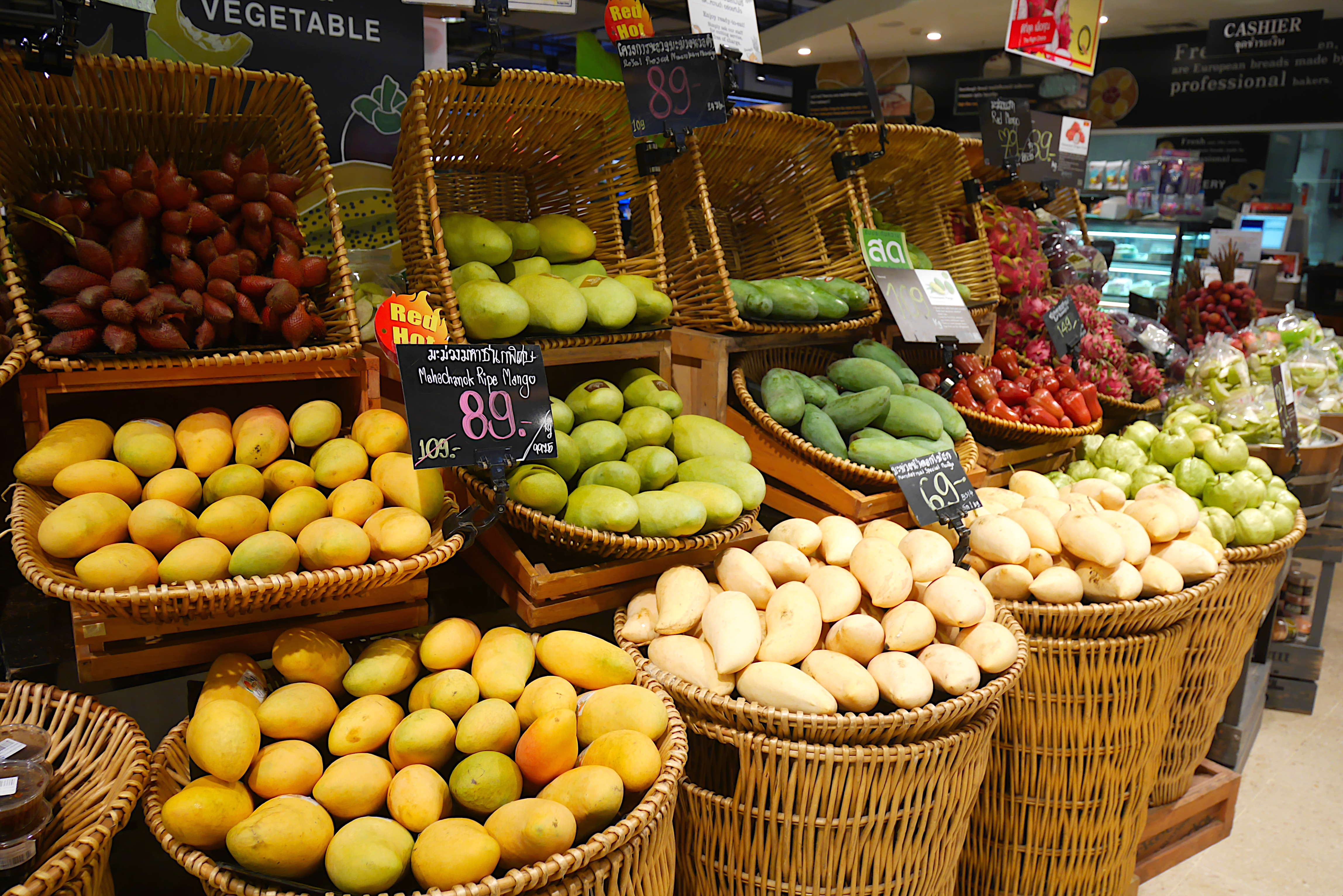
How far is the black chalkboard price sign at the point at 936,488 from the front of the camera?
69.5 inches

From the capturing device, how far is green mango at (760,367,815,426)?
6.40ft

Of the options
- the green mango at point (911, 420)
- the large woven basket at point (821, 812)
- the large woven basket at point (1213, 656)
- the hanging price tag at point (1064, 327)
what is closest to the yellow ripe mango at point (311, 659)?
the large woven basket at point (821, 812)

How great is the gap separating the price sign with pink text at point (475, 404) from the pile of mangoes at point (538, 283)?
179 mm

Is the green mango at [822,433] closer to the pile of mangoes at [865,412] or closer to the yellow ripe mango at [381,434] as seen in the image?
the pile of mangoes at [865,412]

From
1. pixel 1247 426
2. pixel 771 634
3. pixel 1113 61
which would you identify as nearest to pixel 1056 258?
pixel 1247 426

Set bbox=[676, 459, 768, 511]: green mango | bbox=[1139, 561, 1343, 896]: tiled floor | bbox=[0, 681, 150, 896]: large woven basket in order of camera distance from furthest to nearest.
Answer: bbox=[1139, 561, 1343, 896]: tiled floor, bbox=[676, 459, 768, 511]: green mango, bbox=[0, 681, 150, 896]: large woven basket

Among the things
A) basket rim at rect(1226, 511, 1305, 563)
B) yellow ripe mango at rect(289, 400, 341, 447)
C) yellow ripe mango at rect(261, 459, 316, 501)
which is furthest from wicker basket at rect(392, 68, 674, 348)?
basket rim at rect(1226, 511, 1305, 563)

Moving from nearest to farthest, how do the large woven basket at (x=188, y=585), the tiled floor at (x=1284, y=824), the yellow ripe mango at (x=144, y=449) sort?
the large woven basket at (x=188, y=585), the yellow ripe mango at (x=144, y=449), the tiled floor at (x=1284, y=824)

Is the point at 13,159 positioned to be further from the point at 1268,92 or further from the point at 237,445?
the point at 1268,92

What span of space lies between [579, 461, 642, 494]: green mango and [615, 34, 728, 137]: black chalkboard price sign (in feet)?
2.37

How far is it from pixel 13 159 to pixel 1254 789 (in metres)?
3.40

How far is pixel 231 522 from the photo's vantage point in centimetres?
119

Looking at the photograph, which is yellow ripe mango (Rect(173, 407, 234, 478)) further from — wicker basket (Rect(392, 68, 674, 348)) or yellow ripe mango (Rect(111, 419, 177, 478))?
wicker basket (Rect(392, 68, 674, 348))

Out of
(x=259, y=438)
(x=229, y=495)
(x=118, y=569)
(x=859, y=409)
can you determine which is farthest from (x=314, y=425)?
(x=859, y=409)
